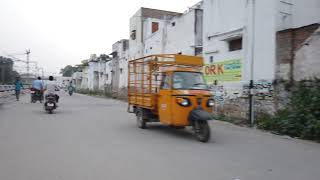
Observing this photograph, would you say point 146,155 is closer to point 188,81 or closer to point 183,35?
point 188,81

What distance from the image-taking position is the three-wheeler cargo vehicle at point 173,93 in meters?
10.6

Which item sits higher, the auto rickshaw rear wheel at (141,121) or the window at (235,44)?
the window at (235,44)

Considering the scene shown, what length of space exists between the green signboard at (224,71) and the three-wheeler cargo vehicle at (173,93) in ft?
16.8

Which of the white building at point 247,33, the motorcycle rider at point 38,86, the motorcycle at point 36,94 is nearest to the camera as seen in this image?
the white building at point 247,33

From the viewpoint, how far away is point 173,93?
35.2 ft

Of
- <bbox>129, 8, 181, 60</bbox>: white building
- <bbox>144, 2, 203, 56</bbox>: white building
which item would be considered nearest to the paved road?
<bbox>144, 2, 203, 56</bbox>: white building

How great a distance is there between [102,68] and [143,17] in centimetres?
2361

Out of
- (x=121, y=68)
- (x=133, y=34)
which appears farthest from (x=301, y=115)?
(x=121, y=68)

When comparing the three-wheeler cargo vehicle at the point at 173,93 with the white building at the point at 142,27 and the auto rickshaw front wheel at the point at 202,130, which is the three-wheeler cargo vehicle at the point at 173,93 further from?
the white building at the point at 142,27

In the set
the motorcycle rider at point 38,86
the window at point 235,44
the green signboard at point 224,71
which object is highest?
the window at point 235,44

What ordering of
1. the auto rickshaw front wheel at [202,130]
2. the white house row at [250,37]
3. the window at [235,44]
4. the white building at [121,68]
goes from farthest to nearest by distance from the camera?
the white building at [121,68], the window at [235,44], the white house row at [250,37], the auto rickshaw front wheel at [202,130]

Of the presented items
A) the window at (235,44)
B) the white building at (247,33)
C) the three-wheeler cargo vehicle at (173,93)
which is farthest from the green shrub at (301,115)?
the window at (235,44)

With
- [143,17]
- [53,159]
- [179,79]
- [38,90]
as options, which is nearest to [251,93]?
[179,79]

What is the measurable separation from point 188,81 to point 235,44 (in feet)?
24.4
